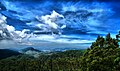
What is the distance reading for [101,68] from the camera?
5025 centimetres

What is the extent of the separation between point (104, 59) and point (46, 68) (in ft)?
477

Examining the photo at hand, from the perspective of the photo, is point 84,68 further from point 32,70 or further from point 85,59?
point 32,70

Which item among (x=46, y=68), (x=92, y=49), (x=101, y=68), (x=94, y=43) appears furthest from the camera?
(x=46, y=68)

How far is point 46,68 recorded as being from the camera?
193375 millimetres

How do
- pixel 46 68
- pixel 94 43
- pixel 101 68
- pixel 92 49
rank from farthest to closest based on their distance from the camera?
pixel 46 68 < pixel 94 43 < pixel 92 49 < pixel 101 68

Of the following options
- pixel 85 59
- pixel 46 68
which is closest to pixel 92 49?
pixel 85 59

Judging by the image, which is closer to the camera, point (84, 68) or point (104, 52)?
point (104, 52)

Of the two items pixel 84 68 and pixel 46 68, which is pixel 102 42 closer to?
pixel 84 68

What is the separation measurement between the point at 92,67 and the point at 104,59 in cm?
288

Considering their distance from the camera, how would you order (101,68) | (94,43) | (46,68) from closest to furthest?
(101,68), (94,43), (46,68)

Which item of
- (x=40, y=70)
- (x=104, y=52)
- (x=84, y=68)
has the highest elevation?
(x=104, y=52)

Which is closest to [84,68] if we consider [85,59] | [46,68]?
[85,59]

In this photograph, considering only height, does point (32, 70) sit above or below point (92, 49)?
below

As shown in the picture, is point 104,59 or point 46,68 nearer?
point 104,59
